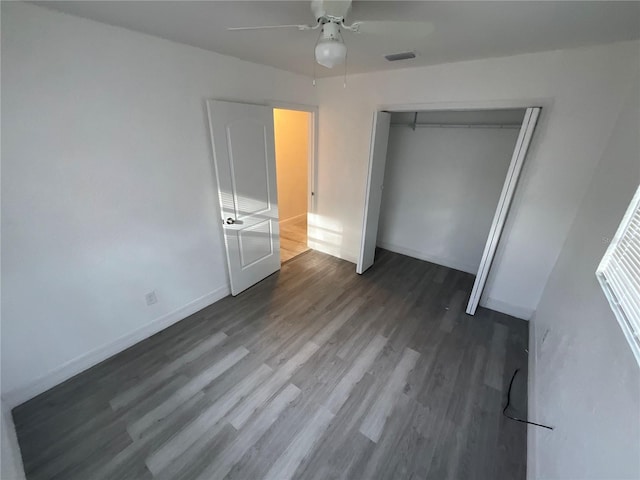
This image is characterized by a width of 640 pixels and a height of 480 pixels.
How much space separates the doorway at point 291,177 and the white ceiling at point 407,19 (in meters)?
2.34

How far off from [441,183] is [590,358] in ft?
8.60

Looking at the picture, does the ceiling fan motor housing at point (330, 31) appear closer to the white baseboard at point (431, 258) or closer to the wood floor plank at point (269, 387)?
the wood floor plank at point (269, 387)

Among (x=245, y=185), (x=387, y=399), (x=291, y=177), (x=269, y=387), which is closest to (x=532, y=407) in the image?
(x=387, y=399)

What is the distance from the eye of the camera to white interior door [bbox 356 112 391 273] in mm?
2811

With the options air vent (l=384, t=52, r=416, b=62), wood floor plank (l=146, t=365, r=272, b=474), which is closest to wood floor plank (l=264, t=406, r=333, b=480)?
wood floor plank (l=146, t=365, r=272, b=474)

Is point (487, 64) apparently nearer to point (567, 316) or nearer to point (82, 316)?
point (567, 316)

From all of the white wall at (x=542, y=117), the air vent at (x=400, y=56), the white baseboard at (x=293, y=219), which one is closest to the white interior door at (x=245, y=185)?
the white wall at (x=542, y=117)

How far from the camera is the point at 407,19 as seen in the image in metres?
1.45

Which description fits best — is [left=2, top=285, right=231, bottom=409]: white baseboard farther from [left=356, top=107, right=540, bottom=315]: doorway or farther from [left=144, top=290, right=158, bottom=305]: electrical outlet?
[left=356, top=107, right=540, bottom=315]: doorway

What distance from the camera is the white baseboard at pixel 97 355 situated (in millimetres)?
1746

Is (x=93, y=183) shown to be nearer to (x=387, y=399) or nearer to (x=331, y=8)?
(x=331, y=8)

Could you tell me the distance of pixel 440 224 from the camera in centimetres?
366

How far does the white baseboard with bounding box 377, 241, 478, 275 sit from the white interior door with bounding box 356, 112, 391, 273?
2.22ft

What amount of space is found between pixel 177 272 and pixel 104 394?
100cm
